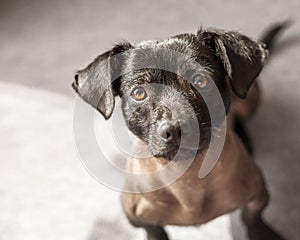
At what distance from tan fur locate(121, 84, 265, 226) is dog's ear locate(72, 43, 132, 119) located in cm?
20

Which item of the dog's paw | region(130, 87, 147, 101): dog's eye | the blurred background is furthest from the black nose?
the blurred background

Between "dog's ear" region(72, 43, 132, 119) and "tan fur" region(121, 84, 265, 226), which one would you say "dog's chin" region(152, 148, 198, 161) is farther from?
"dog's ear" region(72, 43, 132, 119)

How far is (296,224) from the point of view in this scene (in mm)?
1845

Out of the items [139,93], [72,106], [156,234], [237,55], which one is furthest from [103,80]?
[72,106]

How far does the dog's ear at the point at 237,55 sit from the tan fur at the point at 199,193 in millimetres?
197

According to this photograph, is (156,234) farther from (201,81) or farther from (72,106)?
(72,106)

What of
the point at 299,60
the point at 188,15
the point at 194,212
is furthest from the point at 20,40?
the point at 194,212

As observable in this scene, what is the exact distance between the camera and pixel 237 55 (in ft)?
4.73

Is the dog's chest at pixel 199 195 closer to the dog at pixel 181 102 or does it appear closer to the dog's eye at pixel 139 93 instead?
the dog at pixel 181 102

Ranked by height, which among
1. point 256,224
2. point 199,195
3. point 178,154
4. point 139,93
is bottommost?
point 256,224

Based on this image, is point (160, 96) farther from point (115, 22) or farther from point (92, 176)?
point (115, 22)

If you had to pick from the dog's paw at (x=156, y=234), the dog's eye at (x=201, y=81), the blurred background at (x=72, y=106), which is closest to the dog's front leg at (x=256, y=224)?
the blurred background at (x=72, y=106)

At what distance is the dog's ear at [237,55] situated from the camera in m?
1.44

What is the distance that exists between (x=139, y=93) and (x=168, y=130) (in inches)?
5.6
